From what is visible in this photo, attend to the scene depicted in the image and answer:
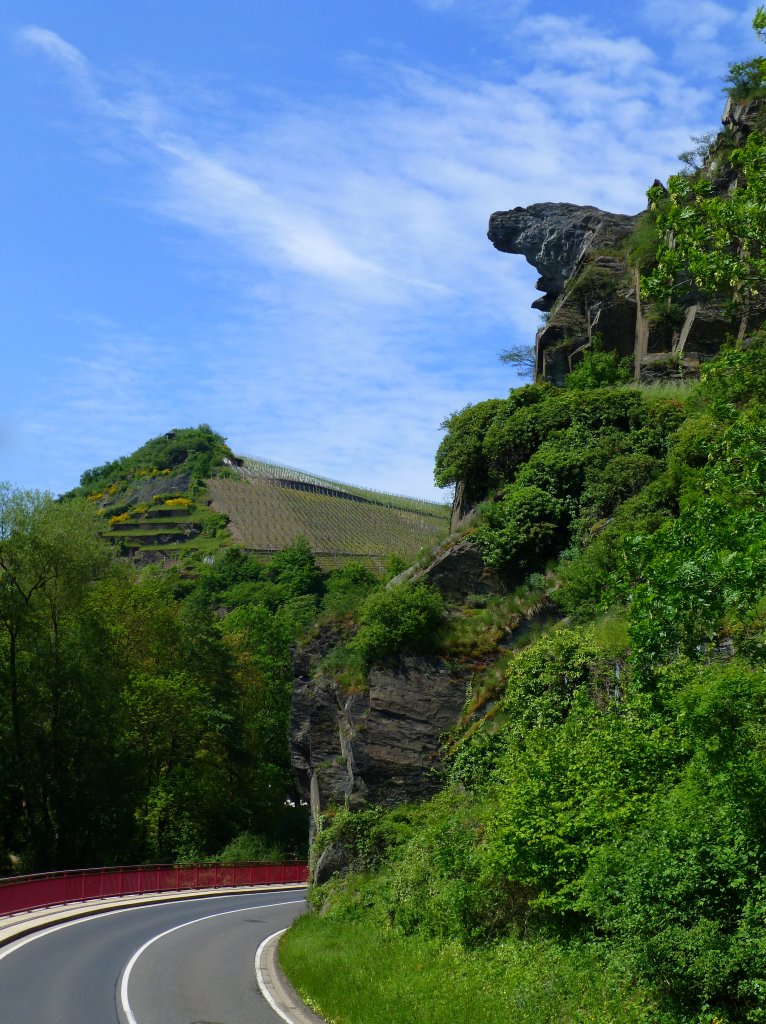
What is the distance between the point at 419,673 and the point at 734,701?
52.0ft

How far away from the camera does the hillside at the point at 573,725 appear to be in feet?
35.2

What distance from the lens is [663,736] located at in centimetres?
1422

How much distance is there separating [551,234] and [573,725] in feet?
141

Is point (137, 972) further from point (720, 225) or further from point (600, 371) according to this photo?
point (600, 371)

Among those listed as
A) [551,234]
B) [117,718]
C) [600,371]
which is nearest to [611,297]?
[600,371]

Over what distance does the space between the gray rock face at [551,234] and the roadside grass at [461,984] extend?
132 feet

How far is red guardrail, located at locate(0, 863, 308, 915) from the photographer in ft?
86.5

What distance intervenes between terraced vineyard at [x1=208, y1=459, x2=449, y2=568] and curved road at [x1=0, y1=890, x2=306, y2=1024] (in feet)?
354

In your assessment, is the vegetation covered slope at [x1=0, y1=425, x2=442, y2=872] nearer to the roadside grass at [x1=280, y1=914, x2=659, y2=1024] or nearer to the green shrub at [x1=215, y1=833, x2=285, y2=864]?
the green shrub at [x1=215, y1=833, x2=285, y2=864]

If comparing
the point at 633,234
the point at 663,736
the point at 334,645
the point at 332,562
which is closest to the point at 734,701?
the point at 663,736

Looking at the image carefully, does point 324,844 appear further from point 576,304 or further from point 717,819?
point 576,304

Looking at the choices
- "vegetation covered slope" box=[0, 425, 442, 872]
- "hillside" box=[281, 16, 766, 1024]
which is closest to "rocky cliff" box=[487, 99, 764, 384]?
"hillside" box=[281, 16, 766, 1024]

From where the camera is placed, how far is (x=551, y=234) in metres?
54.0

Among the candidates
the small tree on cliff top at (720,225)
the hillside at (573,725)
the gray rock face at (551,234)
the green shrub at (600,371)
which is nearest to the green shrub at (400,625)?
the hillside at (573,725)
